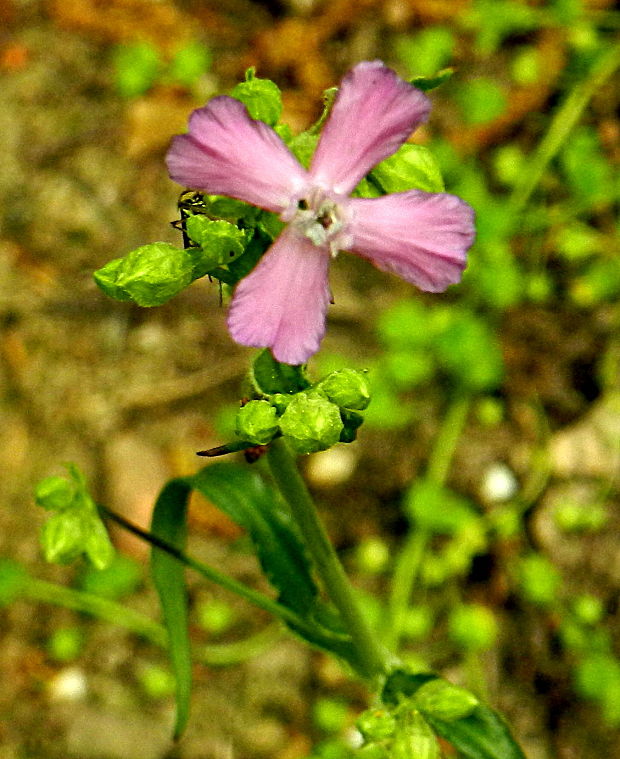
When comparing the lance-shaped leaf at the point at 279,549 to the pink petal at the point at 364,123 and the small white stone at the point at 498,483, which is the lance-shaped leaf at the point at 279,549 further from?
the small white stone at the point at 498,483

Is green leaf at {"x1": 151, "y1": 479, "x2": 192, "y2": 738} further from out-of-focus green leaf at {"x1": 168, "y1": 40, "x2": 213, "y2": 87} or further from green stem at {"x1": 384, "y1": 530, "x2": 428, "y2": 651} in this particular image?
out-of-focus green leaf at {"x1": 168, "y1": 40, "x2": 213, "y2": 87}

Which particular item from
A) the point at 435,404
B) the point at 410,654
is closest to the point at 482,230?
the point at 435,404

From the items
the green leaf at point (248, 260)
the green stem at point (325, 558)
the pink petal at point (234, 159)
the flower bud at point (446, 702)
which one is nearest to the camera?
the pink petal at point (234, 159)

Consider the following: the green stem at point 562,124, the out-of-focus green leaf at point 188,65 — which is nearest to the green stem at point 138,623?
the green stem at point 562,124

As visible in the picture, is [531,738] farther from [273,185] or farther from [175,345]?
[273,185]

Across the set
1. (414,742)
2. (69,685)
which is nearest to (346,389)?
(414,742)
